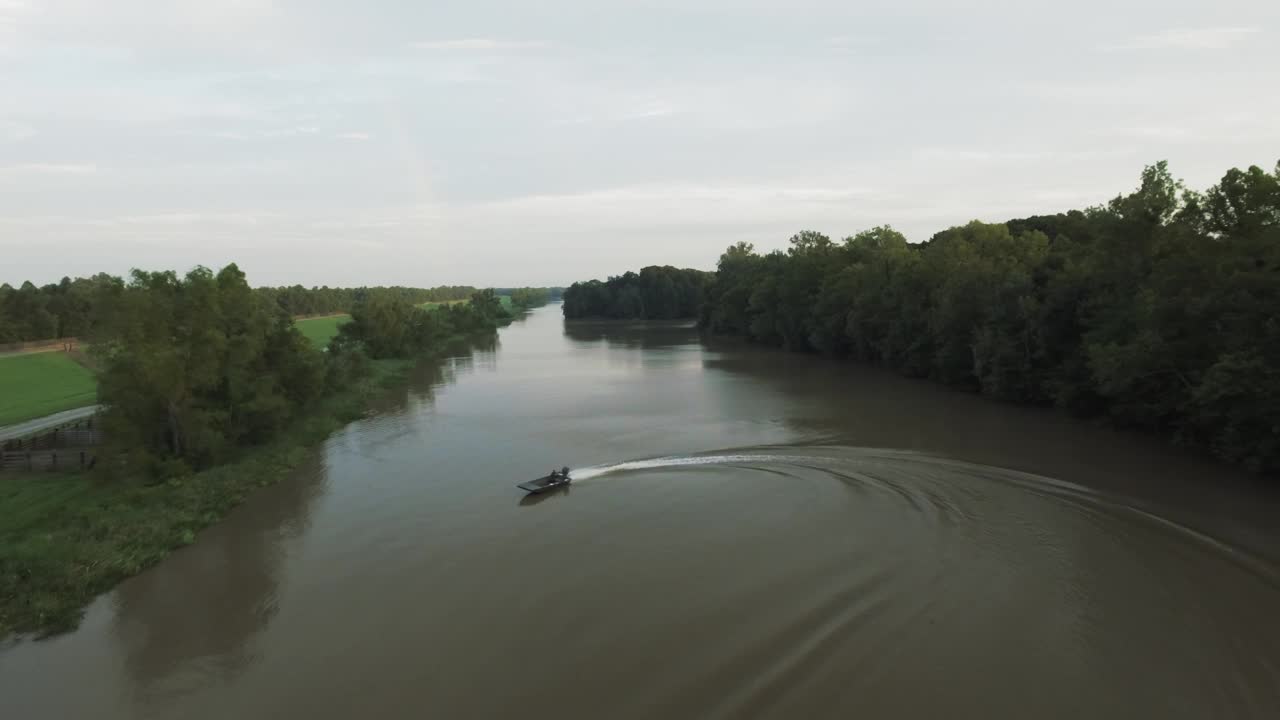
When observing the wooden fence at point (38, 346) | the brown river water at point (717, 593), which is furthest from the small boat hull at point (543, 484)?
the wooden fence at point (38, 346)

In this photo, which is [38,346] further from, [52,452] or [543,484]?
[543,484]

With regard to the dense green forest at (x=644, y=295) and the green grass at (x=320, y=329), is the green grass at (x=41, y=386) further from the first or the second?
the dense green forest at (x=644, y=295)

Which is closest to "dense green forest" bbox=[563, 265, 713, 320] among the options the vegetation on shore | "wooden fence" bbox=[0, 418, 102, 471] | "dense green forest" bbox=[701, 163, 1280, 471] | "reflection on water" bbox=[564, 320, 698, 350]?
"reflection on water" bbox=[564, 320, 698, 350]

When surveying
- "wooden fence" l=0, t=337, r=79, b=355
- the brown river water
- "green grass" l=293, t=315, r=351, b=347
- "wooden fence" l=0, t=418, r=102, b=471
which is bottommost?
the brown river water

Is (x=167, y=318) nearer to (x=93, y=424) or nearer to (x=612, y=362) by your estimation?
(x=93, y=424)

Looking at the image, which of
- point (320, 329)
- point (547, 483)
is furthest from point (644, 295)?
point (547, 483)

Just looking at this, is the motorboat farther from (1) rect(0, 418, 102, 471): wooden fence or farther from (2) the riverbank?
(1) rect(0, 418, 102, 471): wooden fence
